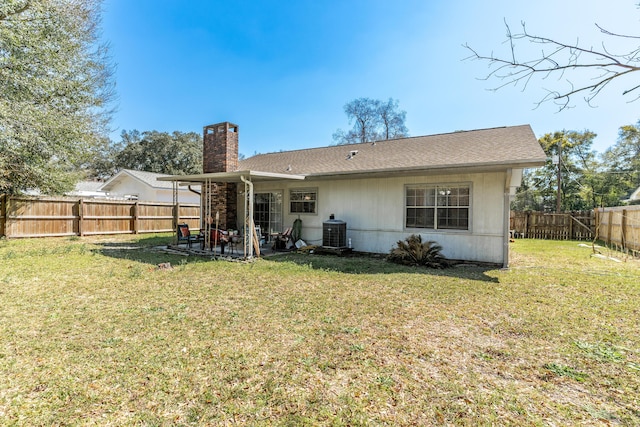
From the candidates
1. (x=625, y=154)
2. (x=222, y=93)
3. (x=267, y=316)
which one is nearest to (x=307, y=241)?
(x=267, y=316)

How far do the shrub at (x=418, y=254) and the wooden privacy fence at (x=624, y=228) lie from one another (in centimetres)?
726

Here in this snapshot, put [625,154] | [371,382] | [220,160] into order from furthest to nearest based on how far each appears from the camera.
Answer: [625,154] < [220,160] < [371,382]

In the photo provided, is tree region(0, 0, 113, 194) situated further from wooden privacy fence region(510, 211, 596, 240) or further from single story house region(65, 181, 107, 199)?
wooden privacy fence region(510, 211, 596, 240)

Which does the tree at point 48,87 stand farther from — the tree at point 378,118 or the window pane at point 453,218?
the tree at point 378,118

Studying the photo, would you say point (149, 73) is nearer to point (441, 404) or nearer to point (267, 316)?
point (267, 316)

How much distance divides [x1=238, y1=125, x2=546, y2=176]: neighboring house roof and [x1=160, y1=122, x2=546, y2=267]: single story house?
29 millimetres

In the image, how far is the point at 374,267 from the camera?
789 cm

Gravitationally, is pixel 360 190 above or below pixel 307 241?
above

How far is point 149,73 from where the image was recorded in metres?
16.8

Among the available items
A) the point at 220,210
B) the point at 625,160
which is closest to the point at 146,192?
the point at 220,210

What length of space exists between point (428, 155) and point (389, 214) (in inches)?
82.7

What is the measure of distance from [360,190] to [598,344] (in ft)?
23.3

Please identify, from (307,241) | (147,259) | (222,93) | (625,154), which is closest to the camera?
(147,259)

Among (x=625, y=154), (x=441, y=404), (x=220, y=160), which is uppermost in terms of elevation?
(x=625, y=154)
